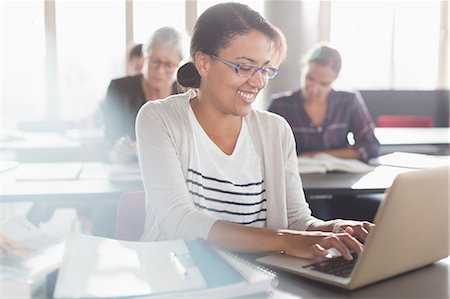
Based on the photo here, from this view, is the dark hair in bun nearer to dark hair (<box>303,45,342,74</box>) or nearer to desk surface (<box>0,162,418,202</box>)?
desk surface (<box>0,162,418,202</box>)

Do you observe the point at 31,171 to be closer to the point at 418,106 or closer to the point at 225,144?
the point at 225,144

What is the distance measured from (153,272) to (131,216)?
2.49ft

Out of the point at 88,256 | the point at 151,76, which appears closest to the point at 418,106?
the point at 151,76

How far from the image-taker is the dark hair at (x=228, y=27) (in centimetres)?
161

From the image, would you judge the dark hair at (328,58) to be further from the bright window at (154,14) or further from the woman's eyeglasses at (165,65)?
the bright window at (154,14)

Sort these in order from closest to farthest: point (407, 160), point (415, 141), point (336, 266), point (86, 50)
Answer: point (336, 266) → point (407, 160) → point (415, 141) → point (86, 50)

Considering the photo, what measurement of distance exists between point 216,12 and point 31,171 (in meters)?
1.37

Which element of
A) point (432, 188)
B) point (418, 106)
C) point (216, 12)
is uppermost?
point (216, 12)

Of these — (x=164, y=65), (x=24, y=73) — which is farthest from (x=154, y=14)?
(x=164, y=65)

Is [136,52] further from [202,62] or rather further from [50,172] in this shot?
[202,62]

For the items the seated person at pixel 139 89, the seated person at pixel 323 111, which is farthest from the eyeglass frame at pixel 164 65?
the seated person at pixel 323 111

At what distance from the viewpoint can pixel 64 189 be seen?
2207 millimetres

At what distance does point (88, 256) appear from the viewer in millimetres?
1055

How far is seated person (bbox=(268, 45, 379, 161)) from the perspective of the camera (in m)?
3.15
